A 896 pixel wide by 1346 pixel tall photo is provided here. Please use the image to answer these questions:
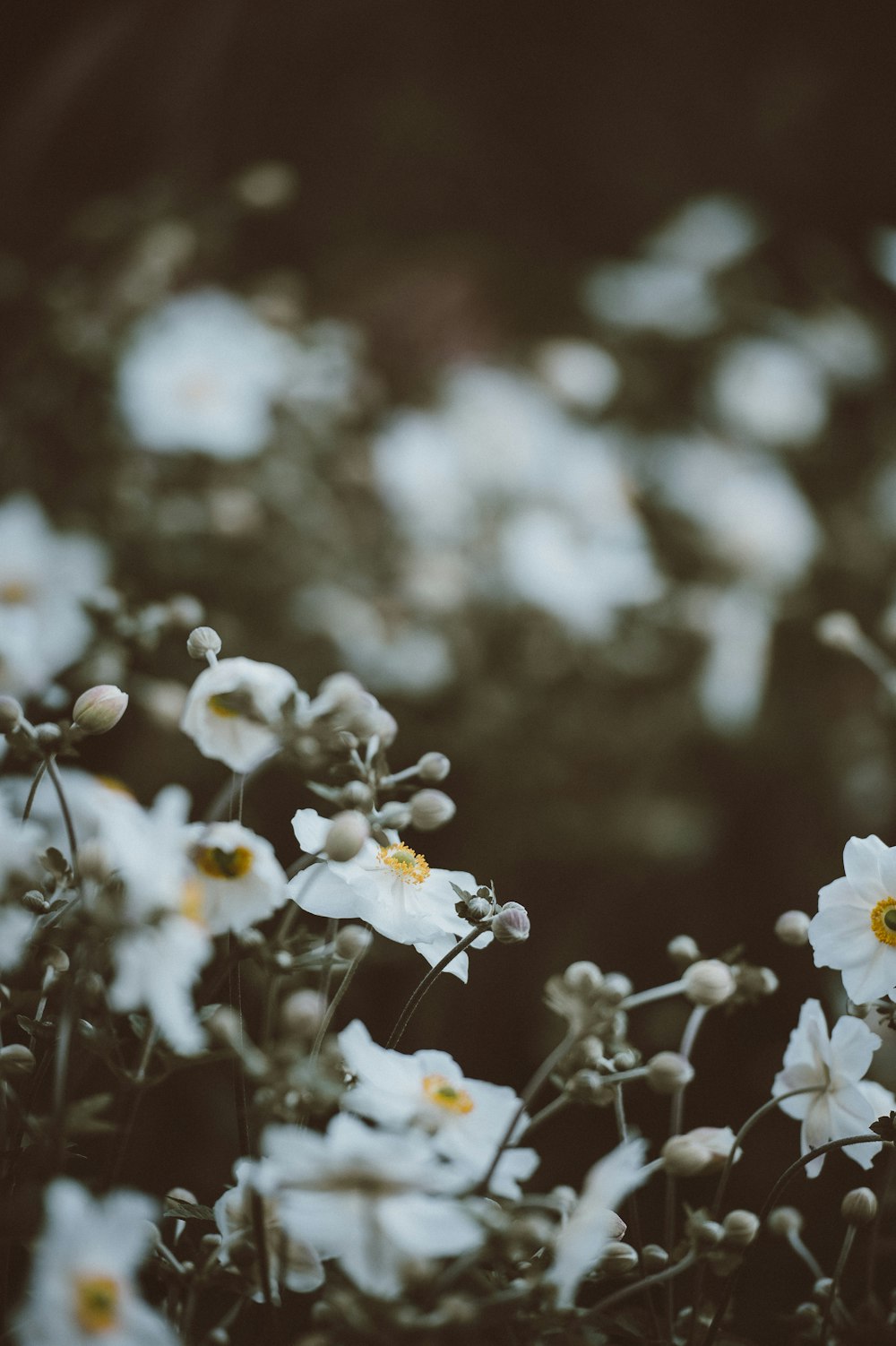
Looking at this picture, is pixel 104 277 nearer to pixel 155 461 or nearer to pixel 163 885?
pixel 155 461

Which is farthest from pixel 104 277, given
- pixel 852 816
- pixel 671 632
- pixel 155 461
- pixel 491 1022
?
pixel 852 816

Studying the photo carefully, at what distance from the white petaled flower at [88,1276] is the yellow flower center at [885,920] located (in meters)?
0.26

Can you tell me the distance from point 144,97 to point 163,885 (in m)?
1.24

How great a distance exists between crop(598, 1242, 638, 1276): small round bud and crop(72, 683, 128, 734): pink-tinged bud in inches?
9.5

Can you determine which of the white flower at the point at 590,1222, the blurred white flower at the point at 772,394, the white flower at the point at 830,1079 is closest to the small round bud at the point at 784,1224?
the white flower at the point at 830,1079

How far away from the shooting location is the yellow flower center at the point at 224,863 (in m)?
0.34

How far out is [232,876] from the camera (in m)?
0.34

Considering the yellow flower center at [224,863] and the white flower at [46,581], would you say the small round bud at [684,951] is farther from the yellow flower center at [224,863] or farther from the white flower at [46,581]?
the white flower at [46,581]

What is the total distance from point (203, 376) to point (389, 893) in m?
0.79

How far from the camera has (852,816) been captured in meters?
1.04

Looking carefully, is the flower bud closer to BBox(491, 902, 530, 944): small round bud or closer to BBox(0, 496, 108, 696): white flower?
BBox(491, 902, 530, 944): small round bud

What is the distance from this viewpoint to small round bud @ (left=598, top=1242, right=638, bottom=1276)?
1.20 feet

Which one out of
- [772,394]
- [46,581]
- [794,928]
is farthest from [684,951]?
[772,394]

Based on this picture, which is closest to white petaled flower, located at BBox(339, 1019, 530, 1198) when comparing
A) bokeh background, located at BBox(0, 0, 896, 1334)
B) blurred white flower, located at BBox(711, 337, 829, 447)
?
bokeh background, located at BBox(0, 0, 896, 1334)
